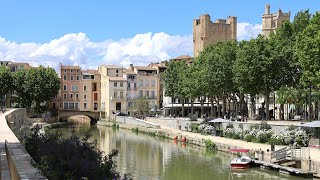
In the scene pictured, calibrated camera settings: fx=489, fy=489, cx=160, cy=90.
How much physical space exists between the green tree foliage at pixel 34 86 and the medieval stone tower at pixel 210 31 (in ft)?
116

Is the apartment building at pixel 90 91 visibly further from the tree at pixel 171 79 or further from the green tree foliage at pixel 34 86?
the tree at pixel 171 79

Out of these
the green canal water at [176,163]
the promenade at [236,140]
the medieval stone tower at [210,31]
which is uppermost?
the medieval stone tower at [210,31]

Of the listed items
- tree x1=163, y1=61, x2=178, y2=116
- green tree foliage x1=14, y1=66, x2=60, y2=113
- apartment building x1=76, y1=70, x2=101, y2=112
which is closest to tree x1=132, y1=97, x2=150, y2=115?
tree x1=163, y1=61, x2=178, y2=116

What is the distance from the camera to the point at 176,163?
3759 centimetres

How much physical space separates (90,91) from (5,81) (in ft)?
68.4

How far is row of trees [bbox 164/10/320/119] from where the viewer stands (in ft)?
131

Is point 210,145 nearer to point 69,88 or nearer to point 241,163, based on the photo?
point 241,163

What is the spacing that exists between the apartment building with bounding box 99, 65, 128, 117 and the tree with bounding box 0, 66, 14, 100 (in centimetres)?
1855

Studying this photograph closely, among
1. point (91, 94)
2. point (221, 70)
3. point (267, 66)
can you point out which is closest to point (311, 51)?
point (267, 66)

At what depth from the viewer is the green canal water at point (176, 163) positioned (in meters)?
31.0

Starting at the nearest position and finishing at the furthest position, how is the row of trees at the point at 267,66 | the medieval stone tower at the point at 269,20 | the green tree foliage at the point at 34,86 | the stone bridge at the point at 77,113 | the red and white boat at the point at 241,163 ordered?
the red and white boat at the point at 241,163, the row of trees at the point at 267,66, the green tree foliage at the point at 34,86, the stone bridge at the point at 77,113, the medieval stone tower at the point at 269,20

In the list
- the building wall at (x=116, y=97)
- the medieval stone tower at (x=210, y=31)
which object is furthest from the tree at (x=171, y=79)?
the medieval stone tower at (x=210, y=31)

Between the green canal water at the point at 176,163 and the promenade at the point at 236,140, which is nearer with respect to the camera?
the green canal water at the point at 176,163

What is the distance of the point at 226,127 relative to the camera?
173 ft
